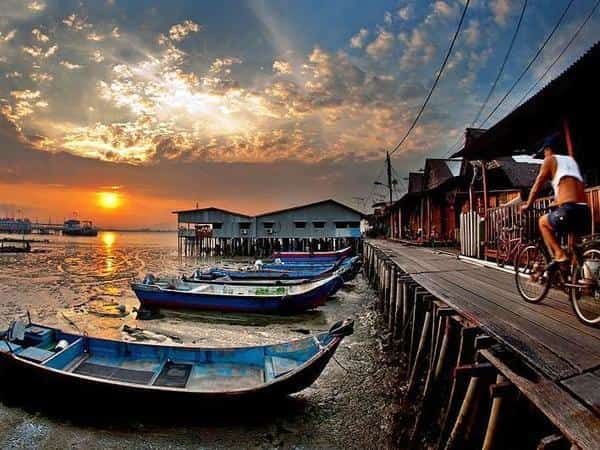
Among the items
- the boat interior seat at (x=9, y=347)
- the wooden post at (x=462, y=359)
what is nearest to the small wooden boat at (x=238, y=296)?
the boat interior seat at (x=9, y=347)

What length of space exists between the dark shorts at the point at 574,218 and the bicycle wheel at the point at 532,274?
80cm

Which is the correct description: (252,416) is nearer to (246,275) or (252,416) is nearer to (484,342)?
(484,342)

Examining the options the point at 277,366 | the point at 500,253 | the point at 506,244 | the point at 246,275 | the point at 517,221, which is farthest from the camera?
the point at 246,275

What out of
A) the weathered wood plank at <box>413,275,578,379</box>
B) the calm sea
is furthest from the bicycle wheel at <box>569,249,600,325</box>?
the calm sea

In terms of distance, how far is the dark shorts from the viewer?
3.63 meters

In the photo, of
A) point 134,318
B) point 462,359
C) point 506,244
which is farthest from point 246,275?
point 462,359

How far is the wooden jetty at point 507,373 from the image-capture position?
7.19ft

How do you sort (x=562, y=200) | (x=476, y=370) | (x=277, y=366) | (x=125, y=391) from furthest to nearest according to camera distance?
(x=277, y=366)
(x=125, y=391)
(x=562, y=200)
(x=476, y=370)

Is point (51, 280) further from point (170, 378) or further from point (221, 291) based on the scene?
point (170, 378)

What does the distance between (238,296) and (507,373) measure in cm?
991

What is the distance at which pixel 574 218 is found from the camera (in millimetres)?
3643

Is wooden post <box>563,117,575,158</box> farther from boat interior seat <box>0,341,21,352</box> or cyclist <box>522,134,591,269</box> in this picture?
boat interior seat <box>0,341,21,352</box>

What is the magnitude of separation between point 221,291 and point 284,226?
79.1 feet

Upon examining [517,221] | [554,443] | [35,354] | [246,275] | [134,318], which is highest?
[517,221]
